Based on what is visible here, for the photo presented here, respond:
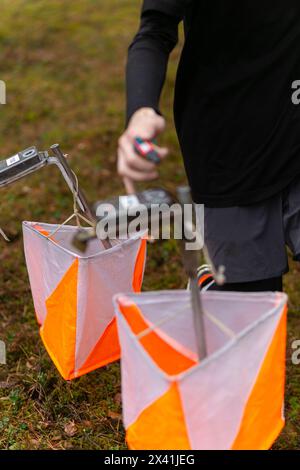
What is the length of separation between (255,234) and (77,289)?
A: 0.47 metres

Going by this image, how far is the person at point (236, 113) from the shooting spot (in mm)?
1222

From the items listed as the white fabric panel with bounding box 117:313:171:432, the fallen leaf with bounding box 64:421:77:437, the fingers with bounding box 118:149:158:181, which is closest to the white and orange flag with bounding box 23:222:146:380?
the fallen leaf with bounding box 64:421:77:437

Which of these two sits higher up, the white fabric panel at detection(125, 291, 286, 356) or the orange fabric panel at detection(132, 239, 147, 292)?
the orange fabric panel at detection(132, 239, 147, 292)

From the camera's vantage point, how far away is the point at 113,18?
18.9ft

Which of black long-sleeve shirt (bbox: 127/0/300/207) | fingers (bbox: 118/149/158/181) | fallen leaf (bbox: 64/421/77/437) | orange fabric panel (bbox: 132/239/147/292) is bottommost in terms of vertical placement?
fallen leaf (bbox: 64/421/77/437)

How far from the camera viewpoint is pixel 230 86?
1360 millimetres

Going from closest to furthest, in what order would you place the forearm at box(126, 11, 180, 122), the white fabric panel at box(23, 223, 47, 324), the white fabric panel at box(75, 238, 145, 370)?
1. the forearm at box(126, 11, 180, 122)
2. the white fabric panel at box(75, 238, 145, 370)
3. the white fabric panel at box(23, 223, 47, 324)

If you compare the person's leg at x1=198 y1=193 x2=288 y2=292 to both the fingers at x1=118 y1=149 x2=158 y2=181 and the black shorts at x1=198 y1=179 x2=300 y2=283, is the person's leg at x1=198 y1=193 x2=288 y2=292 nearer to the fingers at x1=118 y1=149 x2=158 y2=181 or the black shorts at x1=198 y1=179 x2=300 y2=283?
the black shorts at x1=198 y1=179 x2=300 y2=283

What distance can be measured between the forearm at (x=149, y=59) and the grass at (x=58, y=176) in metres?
1.08

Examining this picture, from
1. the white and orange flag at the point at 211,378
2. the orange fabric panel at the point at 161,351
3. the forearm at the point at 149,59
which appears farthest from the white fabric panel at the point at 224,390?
the forearm at the point at 149,59

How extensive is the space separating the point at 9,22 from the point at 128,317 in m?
5.12

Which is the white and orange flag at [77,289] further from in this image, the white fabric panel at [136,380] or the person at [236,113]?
the white fabric panel at [136,380]

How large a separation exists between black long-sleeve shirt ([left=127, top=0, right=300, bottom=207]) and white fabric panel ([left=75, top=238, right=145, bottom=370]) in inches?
10.7

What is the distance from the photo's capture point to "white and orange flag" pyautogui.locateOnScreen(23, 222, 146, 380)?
162cm
